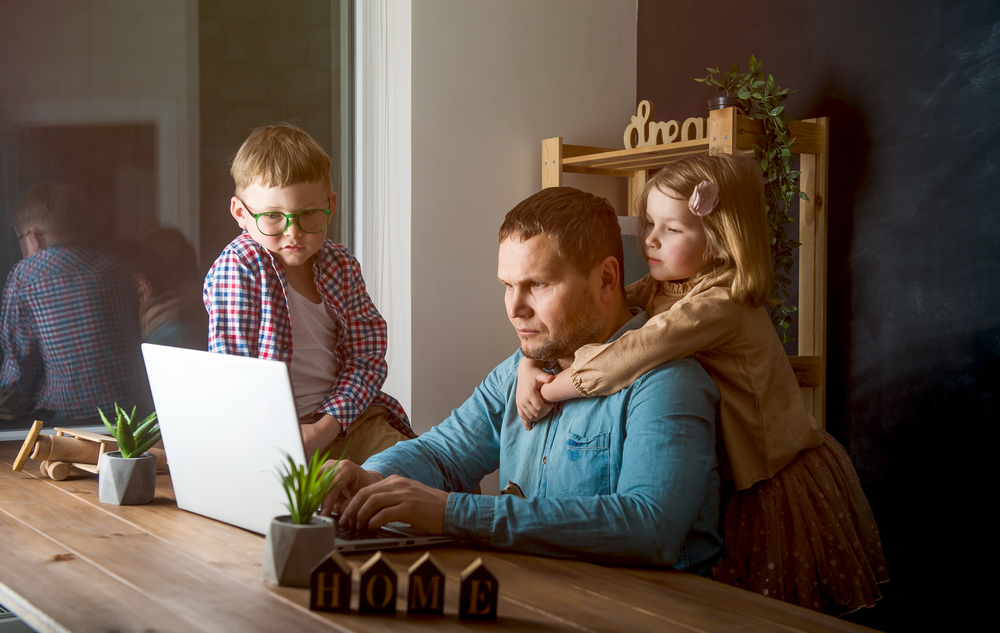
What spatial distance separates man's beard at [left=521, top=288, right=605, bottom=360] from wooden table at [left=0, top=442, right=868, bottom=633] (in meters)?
0.45

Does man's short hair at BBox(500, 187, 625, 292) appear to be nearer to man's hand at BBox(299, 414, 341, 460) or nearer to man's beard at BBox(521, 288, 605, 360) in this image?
man's beard at BBox(521, 288, 605, 360)

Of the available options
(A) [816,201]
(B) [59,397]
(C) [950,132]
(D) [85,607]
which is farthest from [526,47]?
(D) [85,607]

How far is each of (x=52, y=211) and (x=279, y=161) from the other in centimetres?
110

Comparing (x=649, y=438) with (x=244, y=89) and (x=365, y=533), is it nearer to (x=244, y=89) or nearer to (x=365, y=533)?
(x=365, y=533)

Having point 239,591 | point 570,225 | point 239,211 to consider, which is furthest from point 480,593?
point 239,211

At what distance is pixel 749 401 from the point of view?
60.5 inches

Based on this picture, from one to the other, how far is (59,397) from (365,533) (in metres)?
1.79

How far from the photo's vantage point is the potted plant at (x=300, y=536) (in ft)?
3.37

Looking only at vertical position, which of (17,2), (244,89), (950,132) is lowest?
(950,132)

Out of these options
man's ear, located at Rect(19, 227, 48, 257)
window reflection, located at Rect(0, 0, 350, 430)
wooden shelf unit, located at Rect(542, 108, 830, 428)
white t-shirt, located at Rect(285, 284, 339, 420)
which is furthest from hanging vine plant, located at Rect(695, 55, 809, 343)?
man's ear, located at Rect(19, 227, 48, 257)

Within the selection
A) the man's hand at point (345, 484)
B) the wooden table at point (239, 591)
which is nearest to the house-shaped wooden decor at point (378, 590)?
the wooden table at point (239, 591)

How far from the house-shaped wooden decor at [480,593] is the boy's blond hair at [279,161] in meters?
1.16

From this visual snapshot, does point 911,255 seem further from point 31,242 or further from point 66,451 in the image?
point 31,242

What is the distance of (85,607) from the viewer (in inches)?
37.9
